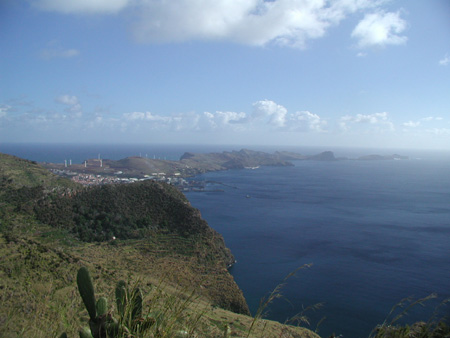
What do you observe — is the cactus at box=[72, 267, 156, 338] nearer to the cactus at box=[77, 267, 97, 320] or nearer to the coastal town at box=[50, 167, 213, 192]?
the cactus at box=[77, 267, 97, 320]

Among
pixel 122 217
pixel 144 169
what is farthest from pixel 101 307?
pixel 144 169

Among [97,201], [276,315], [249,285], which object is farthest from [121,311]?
[97,201]

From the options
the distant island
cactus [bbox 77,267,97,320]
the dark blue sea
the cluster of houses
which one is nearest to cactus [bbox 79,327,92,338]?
cactus [bbox 77,267,97,320]

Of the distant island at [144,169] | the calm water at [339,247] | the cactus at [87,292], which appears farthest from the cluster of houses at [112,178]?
the cactus at [87,292]

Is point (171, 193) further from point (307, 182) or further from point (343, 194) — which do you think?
point (307, 182)

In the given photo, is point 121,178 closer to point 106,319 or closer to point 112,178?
point 112,178

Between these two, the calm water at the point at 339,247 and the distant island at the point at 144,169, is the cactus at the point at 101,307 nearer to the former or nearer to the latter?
the calm water at the point at 339,247
